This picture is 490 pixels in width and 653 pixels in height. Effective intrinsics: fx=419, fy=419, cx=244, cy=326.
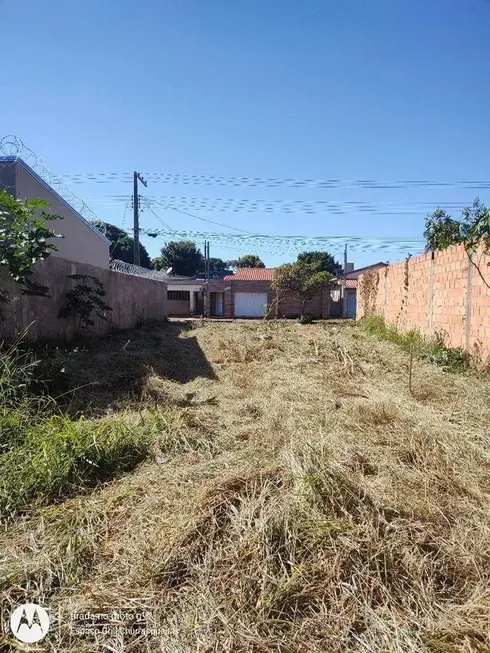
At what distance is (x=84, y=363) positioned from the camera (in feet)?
18.3

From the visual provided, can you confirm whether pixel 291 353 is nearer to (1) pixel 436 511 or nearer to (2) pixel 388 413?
(2) pixel 388 413

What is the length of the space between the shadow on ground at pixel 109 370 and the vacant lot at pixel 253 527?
273 mm

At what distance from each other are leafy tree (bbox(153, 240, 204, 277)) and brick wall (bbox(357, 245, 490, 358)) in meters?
38.0

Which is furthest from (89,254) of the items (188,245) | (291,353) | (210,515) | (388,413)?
(188,245)

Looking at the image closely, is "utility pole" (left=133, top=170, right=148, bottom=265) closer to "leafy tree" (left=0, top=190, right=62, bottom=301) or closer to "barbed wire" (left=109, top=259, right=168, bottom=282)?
"barbed wire" (left=109, top=259, right=168, bottom=282)

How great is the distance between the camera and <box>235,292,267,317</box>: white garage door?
31967 mm

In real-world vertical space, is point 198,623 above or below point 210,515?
below

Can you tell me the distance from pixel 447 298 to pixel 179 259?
41.7m

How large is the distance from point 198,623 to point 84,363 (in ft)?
14.9

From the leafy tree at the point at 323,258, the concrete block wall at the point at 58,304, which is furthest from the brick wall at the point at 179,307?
the concrete block wall at the point at 58,304

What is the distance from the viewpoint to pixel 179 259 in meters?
46.9

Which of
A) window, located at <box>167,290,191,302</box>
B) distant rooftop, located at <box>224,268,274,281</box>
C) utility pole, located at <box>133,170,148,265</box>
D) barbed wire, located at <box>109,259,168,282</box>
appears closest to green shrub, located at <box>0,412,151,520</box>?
barbed wire, located at <box>109,259,168,282</box>

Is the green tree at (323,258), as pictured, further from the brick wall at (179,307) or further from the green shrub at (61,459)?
the green shrub at (61,459)

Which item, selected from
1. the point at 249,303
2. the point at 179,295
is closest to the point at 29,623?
the point at 249,303
